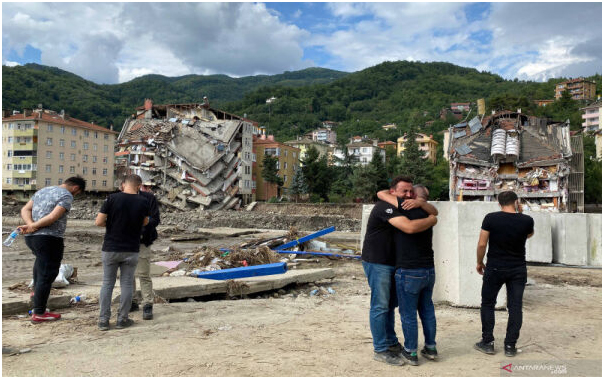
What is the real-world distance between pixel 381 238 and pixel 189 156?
5120 centimetres

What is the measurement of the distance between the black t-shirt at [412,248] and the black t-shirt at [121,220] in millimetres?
3268

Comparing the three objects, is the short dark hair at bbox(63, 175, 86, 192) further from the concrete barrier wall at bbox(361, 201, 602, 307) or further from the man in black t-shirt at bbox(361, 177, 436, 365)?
the concrete barrier wall at bbox(361, 201, 602, 307)

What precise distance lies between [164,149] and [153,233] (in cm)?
5034

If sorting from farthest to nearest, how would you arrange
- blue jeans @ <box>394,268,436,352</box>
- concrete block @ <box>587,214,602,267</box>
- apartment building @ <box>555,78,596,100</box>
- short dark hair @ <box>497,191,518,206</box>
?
apartment building @ <box>555,78,596,100</box>
concrete block @ <box>587,214,602,267</box>
short dark hair @ <box>497,191,518,206</box>
blue jeans @ <box>394,268,436,352</box>

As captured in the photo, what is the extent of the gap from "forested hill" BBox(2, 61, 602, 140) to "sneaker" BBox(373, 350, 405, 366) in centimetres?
9964

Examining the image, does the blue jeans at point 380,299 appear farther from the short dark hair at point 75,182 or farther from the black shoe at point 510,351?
the short dark hair at point 75,182

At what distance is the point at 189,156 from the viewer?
53156mm

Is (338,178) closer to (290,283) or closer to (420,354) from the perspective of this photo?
(290,283)

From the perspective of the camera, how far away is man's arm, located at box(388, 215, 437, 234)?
4.16 meters

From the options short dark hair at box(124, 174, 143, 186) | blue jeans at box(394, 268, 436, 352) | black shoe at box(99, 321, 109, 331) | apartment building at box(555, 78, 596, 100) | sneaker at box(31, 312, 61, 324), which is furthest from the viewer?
apartment building at box(555, 78, 596, 100)

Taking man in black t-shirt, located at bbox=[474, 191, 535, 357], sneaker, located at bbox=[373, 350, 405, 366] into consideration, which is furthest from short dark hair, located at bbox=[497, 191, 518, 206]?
sneaker, located at bbox=[373, 350, 405, 366]

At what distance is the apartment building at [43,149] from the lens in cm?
6138

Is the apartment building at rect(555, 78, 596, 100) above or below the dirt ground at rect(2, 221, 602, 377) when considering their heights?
above

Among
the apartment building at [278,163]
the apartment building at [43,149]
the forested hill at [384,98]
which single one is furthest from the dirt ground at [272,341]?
the forested hill at [384,98]
